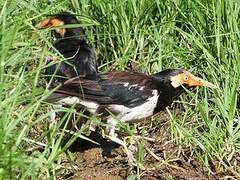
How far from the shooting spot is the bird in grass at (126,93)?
219 inches

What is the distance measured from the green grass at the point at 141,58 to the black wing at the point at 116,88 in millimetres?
283

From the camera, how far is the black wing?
5.64m

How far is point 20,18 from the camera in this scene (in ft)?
15.0

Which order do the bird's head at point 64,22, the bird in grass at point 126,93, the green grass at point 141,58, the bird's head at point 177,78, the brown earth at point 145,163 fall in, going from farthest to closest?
the bird's head at point 64,22, the bird's head at point 177,78, the bird in grass at point 126,93, the brown earth at point 145,163, the green grass at point 141,58

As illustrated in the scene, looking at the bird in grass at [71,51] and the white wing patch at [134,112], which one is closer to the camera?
the white wing patch at [134,112]

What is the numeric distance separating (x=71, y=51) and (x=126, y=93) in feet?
2.15

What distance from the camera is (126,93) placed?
18.8 feet

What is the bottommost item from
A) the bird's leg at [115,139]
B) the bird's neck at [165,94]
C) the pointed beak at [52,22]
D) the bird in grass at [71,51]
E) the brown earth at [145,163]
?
the brown earth at [145,163]

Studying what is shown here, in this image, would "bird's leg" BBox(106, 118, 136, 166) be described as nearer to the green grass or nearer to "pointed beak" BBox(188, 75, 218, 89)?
the green grass

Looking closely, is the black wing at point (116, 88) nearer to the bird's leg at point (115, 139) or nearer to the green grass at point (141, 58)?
the bird's leg at point (115, 139)

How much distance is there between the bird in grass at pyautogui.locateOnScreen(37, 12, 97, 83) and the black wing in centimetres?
9

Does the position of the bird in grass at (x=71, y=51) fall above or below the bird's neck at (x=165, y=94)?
above

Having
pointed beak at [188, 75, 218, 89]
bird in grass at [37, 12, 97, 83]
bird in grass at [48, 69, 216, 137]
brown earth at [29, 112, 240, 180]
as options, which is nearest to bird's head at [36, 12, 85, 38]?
bird in grass at [37, 12, 97, 83]

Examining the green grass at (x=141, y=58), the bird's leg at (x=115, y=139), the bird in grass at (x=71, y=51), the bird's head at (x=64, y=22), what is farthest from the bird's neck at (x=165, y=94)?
the bird's head at (x=64, y=22)
